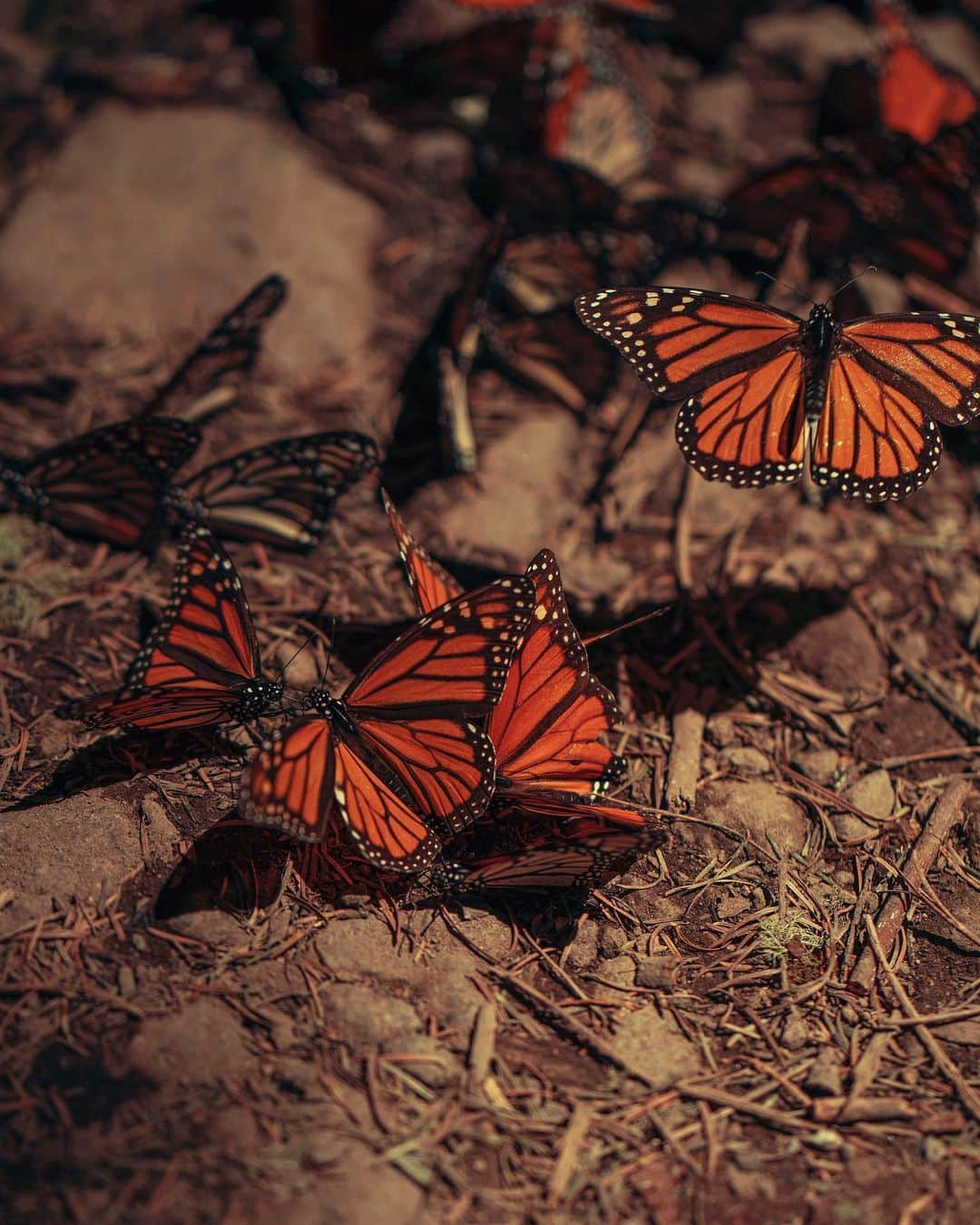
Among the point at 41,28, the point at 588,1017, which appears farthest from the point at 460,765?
the point at 41,28

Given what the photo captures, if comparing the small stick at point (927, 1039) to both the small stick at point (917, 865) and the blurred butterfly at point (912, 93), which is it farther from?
the blurred butterfly at point (912, 93)

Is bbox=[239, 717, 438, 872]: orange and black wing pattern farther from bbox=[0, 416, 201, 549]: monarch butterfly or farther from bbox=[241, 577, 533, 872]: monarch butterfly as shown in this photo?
bbox=[0, 416, 201, 549]: monarch butterfly

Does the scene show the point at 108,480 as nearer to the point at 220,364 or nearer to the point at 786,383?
the point at 220,364

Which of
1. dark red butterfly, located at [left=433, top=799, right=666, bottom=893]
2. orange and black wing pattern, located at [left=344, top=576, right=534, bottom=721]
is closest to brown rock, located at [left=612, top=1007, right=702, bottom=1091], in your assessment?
dark red butterfly, located at [left=433, top=799, right=666, bottom=893]

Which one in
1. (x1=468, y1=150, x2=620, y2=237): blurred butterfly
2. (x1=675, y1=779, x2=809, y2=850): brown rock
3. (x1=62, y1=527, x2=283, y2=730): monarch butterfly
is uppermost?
(x1=468, y1=150, x2=620, y2=237): blurred butterfly

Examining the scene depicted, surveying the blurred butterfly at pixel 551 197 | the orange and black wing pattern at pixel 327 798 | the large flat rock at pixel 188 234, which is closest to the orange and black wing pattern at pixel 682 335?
the orange and black wing pattern at pixel 327 798

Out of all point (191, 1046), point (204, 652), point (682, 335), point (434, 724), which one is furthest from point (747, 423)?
point (191, 1046)
